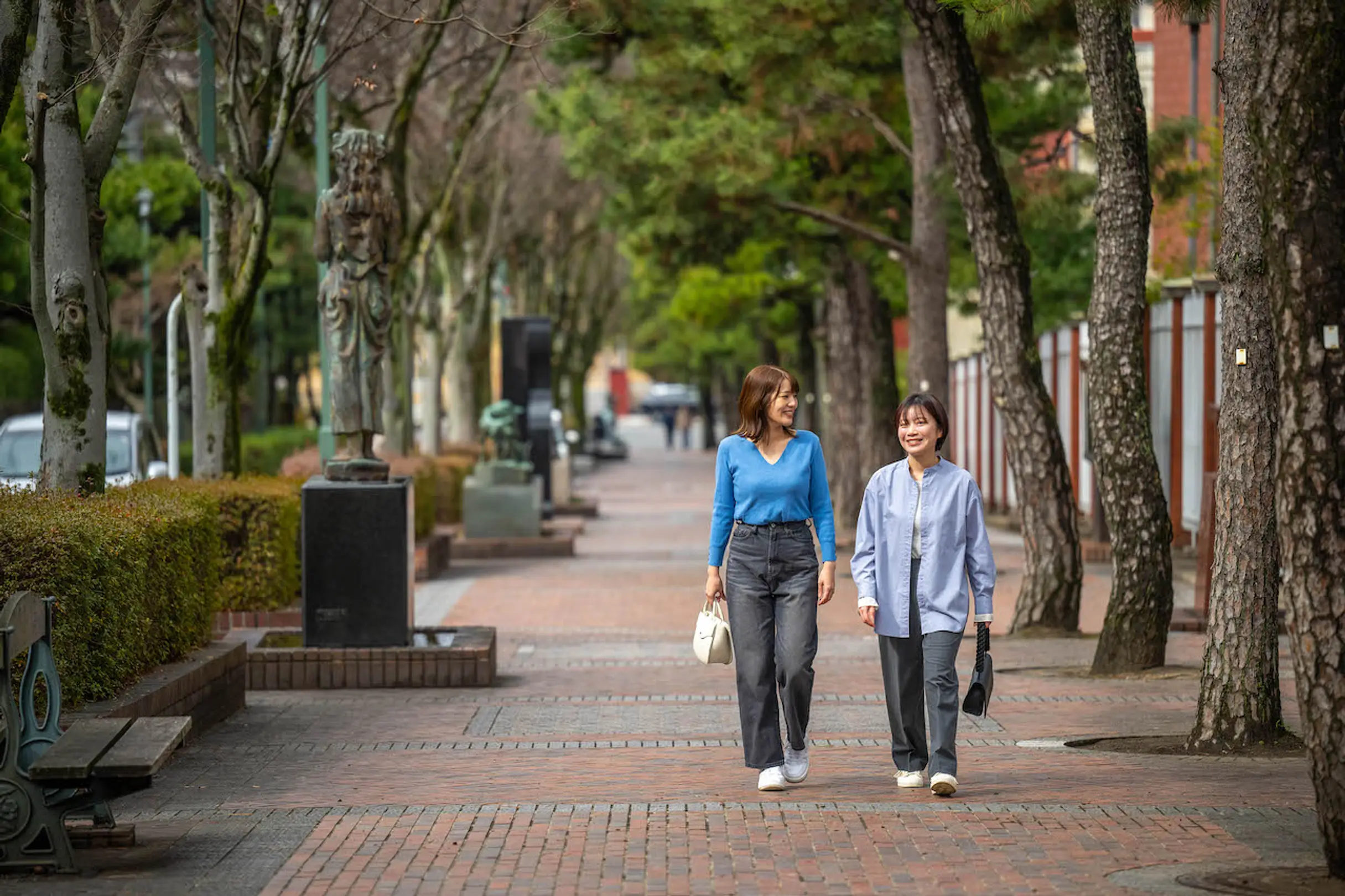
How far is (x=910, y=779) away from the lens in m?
8.98

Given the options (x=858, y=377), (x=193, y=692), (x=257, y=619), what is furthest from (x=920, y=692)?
(x=858, y=377)

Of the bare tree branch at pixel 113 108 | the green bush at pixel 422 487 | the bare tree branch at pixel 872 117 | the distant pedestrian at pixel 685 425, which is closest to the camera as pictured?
the bare tree branch at pixel 113 108

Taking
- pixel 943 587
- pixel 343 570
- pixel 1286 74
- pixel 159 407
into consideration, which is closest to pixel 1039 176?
pixel 343 570

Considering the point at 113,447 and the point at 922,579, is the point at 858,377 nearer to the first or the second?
the point at 113,447

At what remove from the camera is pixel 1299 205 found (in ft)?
22.5

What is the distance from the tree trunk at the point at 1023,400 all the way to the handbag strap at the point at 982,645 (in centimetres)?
702

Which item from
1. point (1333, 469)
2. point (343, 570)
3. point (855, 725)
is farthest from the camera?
point (343, 570)

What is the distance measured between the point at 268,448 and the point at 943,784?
33361 millimetres

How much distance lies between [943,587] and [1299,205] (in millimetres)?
2501

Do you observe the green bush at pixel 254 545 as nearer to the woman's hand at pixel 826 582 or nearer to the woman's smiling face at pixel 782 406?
the woman's smiling face at pixel 782 406

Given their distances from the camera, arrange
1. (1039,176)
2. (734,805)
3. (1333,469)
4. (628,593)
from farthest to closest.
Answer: (1039,176) < (628,593) < (734,805) < (1333,469)

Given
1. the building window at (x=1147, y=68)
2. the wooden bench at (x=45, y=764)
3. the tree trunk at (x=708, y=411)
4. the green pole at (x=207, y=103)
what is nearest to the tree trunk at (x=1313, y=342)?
the wooden bench at (x=45, y=764)

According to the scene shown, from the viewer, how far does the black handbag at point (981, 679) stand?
8.74 meters

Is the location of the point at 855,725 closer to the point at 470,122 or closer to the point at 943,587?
the point at 943,587
